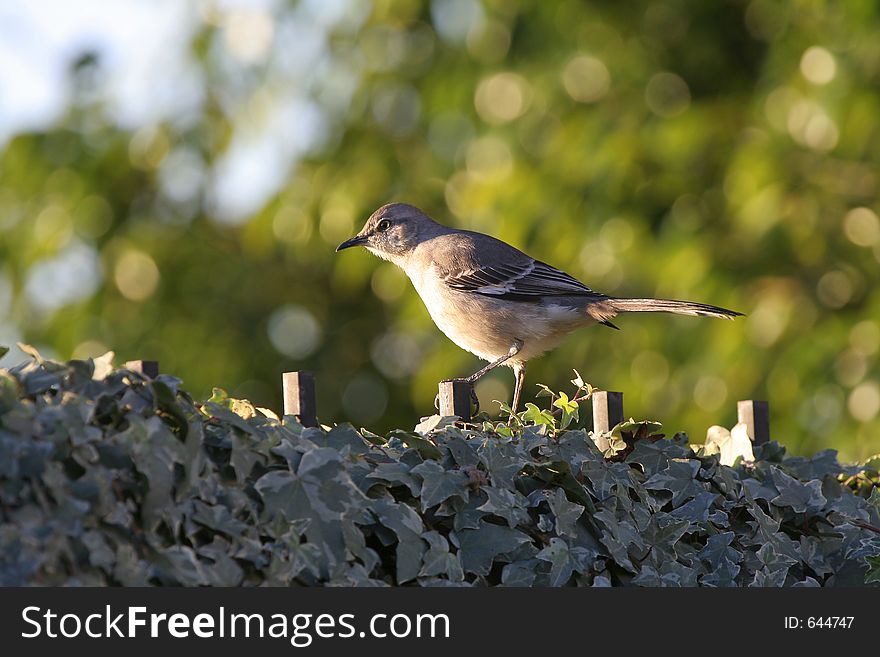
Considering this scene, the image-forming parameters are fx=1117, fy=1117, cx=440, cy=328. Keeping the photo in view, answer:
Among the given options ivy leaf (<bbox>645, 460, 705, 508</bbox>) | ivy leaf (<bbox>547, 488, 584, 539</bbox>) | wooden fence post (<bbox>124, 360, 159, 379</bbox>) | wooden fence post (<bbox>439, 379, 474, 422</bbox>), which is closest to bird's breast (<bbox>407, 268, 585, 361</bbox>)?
wooden fence post (<bbox>439, 379, 474, 422</bbox>)

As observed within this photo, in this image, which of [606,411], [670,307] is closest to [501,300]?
[670,307]

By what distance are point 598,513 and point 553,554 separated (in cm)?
34

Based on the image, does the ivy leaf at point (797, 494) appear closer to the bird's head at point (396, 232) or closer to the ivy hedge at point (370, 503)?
the ivy hedge at point (370, 503)

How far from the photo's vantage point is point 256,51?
9.28m

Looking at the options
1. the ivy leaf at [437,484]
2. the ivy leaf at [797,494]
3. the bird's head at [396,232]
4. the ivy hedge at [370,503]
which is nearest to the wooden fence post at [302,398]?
the ivy hedge at [370,503]

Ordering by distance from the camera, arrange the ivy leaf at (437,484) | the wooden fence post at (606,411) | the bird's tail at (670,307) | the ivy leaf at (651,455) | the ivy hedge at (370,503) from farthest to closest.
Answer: the bird's tail at (670,307), the wooden fence post at (606,411), the ivy leaf at (651,455), the ivy leaf at (437,484), the ivy hedge at (370,503)

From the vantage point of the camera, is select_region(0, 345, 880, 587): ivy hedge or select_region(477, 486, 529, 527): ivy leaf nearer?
select_region(0, 345, 880, 587): ivy hedge

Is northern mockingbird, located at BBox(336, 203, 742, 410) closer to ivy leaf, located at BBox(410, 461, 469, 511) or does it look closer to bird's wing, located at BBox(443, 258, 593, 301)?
bird's wing, located at BBox(443, 258, 593, 301)

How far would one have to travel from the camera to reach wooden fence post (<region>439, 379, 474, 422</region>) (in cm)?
435

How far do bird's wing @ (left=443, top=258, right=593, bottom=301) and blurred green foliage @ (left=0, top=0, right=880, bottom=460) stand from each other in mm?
1426

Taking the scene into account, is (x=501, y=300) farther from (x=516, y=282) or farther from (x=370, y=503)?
(x=370, y=503)

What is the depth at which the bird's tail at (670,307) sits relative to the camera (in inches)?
214

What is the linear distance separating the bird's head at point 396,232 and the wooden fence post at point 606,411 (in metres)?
2.72

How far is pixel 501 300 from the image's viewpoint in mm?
6352
